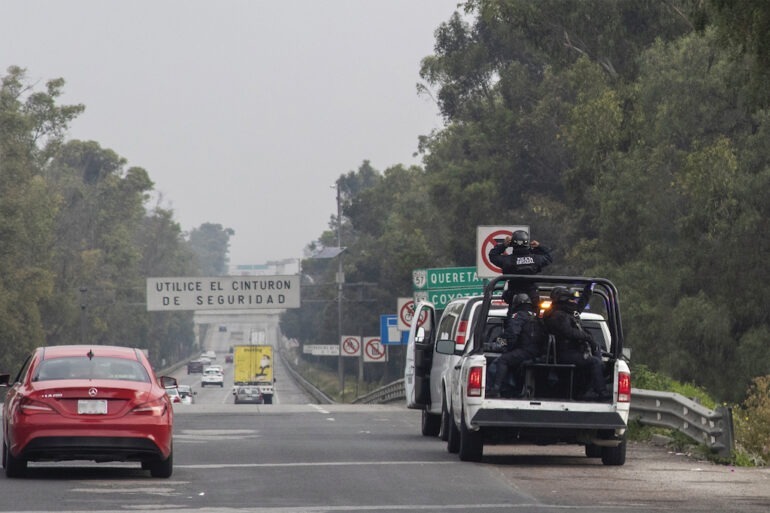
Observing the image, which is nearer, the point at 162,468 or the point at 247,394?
the point at 162,468

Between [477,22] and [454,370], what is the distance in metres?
51.0

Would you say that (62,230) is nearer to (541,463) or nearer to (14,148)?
(14,148)

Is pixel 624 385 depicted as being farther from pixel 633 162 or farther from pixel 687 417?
pixel 633 162

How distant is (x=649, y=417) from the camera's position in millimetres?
22281

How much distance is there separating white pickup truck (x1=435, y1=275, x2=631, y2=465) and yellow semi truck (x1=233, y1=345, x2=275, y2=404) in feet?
240

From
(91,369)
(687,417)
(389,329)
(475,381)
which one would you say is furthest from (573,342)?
(389,329)

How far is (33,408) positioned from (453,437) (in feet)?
18.7

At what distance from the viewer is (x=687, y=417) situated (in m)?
19.9

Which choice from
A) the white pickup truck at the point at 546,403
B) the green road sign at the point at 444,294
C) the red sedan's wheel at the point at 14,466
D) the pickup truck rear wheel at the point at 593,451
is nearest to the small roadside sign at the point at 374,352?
the green road sign at the point at 444,294

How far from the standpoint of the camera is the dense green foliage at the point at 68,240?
3334 inches

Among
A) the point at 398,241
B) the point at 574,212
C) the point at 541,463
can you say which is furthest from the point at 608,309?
the point at 398,241

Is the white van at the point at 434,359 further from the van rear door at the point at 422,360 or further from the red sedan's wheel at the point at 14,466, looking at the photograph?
the red sedan's wheel at the point at 14,466

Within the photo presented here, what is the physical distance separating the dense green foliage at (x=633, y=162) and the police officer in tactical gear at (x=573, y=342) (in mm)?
6336

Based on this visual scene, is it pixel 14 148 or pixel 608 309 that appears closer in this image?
pixel 608 309
